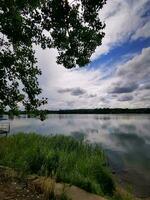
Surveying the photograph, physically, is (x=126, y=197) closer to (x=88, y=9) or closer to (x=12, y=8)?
(x=88, y=9)

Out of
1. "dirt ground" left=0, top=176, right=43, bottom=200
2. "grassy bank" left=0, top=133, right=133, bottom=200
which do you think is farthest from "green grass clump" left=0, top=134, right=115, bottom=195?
"dirt ground" left=0, top=176, right=43, bottom=200

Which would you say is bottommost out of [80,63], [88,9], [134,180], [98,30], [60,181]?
[134,180]

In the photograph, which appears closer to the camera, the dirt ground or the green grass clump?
the dirt ground

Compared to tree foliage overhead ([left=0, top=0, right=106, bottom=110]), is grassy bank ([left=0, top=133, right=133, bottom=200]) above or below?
below

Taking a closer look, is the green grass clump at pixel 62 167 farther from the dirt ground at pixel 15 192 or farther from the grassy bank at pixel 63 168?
the dirt ground at pixel 15 192

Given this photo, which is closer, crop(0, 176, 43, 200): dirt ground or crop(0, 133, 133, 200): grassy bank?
crop(0, 176, 43, 200): dirt ground

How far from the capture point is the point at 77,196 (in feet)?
37.2

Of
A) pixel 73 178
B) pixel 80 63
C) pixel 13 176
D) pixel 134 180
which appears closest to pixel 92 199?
pixel 73 178

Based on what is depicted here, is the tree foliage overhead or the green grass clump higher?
the tree foliage overhead

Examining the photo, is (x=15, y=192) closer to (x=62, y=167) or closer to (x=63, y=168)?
(x=63, y=168)

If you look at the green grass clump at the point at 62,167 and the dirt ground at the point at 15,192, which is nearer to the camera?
the dirt ground at the point at 15,192

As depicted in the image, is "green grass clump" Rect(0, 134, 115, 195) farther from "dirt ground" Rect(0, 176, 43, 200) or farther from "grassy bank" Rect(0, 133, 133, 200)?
"dirt ground" Rect(0, 176, 43, 200)

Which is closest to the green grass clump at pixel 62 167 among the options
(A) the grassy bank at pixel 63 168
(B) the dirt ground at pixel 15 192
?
(A) the grassy bank at pixel 63 168

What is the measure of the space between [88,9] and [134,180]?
48.3ft
